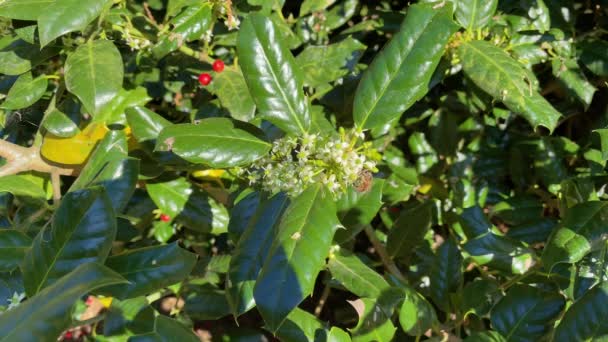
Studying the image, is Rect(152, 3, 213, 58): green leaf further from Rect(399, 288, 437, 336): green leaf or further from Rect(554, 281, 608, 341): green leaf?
Rect(554, 281, 608, 341): green leaf

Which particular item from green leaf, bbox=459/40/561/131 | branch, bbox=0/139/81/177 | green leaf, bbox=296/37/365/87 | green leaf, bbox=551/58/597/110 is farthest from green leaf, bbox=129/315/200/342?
green leaf, bbox=551/58/597/110

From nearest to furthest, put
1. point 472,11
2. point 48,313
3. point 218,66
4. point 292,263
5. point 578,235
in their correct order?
point 48,313, point 292,263, point 578,235, point 472,11, point 218,66

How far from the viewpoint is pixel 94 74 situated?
162 cm

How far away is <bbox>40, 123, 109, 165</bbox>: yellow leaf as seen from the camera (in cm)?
Answer: 188

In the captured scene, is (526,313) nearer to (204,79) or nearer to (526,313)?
(526,313)

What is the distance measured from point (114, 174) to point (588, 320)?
51.5 inches

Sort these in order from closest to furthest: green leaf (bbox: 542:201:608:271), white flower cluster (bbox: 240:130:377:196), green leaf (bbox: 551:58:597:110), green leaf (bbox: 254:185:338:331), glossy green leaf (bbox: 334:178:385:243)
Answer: green leaf (bbox: 254:185:338:331), white flower cluster (bbox: 240:130:377:196), green leaf (bbox: 542:201:608:271), glossy green leaf (bbox: 334:178:385:243), green leaf (bbox: 551:58:597:110)

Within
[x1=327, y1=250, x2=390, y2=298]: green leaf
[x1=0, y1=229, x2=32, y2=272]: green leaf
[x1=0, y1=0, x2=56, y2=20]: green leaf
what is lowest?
[x1=327, y1=250, x2=390, y2=298]: green leaf

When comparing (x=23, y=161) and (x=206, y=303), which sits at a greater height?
(x=23, y=161)

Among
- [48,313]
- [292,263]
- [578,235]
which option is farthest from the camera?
[578,235]

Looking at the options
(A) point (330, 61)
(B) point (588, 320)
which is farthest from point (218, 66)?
(B) point (588, 320)

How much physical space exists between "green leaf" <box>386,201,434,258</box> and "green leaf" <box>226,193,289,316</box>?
2.94ft

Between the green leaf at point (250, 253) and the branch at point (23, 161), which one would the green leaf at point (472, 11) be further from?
the branch at point (23, 161)

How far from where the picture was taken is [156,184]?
78.2 inches
